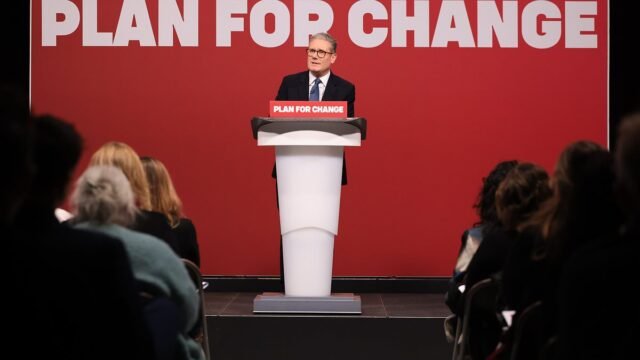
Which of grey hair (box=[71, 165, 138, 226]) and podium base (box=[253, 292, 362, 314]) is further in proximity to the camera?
podium base (box=[253, 292, 362, 314])

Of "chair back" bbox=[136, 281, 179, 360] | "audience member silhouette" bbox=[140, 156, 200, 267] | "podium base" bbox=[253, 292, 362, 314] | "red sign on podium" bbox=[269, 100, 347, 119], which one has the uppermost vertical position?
"red sign on podium" bbox=[269, 100, 347, 119]

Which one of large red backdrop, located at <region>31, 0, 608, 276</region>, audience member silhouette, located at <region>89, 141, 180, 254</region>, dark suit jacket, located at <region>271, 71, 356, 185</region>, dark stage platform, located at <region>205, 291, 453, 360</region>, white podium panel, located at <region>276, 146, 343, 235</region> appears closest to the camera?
audience member silhouette, located at <region>89, 141, 180, 254</region>

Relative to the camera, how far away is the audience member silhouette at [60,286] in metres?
1.60

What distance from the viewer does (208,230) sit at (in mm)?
6547

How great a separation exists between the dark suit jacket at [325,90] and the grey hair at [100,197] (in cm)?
294

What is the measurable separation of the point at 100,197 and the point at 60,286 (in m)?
0.59

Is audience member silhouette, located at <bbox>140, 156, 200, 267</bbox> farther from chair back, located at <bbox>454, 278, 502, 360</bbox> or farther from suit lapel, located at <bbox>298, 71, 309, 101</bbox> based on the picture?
suit lapel, located at <bbox>298, 71, 309, 101</bbox>

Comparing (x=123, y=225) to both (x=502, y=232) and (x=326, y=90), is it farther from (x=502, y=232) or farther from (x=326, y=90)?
(x=326, y=90)

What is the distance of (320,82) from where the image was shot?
5188mm

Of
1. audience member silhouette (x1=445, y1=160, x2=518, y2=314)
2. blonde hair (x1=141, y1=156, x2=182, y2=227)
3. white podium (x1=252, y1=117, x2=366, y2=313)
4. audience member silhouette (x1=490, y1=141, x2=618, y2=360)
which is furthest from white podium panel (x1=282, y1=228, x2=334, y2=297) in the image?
audience member silhouette (x1=490, y1=141, x2=618, y2=360)

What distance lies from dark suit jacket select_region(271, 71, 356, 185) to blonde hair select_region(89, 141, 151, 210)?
2.20 meters

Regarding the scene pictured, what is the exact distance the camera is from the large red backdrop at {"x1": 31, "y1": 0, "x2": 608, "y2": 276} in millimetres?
6504

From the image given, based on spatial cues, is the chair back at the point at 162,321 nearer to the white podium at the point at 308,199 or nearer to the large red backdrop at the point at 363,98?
the white podium at the point at 308,199

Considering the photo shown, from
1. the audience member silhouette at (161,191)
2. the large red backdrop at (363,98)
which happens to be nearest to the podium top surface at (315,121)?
the audience member silhouette at (161,191)
